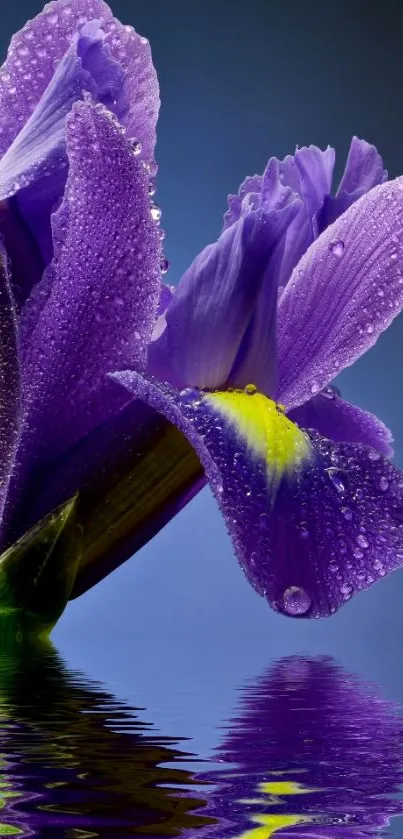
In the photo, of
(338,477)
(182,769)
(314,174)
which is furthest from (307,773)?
(314,174)

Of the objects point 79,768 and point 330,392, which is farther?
point 330,392

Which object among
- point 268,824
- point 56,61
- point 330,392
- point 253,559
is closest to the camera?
point 268,824

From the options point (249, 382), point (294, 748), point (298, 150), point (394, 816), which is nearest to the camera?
point (394, 816)

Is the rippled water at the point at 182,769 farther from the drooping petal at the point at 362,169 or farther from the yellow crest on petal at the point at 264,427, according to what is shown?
the drooping petal at the point at 362,169

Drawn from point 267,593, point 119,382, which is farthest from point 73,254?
point 267,593

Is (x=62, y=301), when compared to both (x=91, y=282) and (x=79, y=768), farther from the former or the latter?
(x=79, y=768)

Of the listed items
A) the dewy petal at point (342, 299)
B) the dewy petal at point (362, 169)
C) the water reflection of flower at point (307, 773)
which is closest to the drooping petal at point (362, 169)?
the dewy petal at point (362, 169)

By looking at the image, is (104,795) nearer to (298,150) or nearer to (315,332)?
(315,332)
